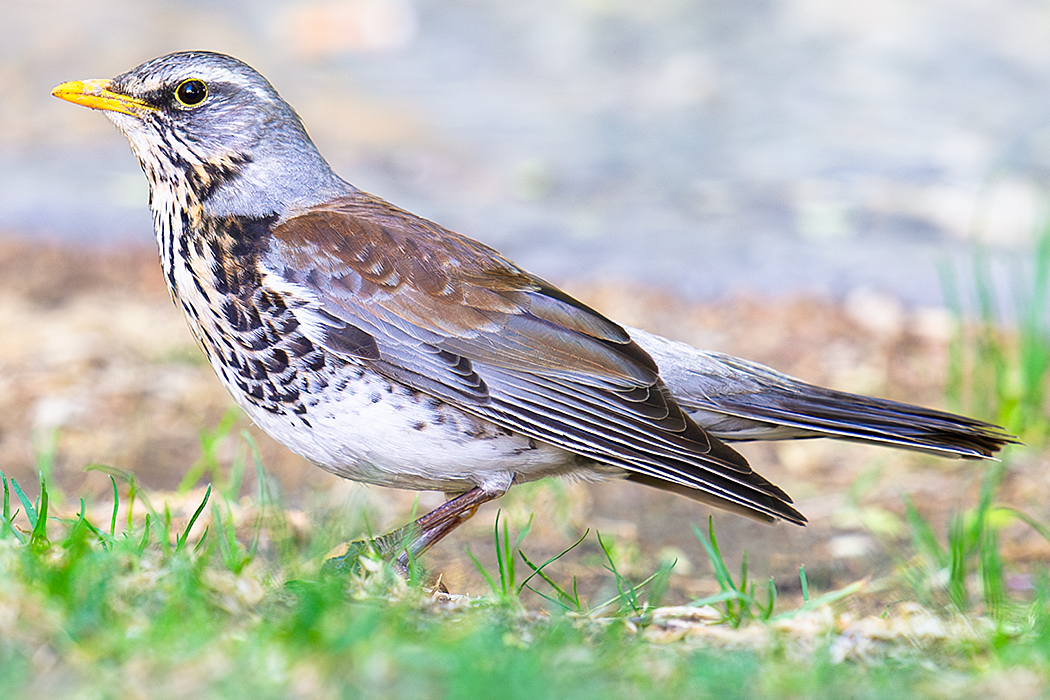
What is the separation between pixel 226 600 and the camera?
3055mm

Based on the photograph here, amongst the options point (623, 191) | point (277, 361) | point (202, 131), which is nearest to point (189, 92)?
point (202, 131)

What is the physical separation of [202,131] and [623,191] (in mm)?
5986

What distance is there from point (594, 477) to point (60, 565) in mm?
1813

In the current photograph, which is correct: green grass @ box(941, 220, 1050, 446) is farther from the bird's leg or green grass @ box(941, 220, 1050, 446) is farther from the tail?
the bird's leg

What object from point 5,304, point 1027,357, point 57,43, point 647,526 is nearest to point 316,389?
point 647,526

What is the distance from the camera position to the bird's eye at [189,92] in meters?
4.04

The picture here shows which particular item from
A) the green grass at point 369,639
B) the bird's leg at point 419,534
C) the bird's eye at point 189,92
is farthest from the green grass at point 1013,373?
the bird's eye at point 189,92

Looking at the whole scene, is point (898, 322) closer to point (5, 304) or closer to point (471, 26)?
point (5, 304)

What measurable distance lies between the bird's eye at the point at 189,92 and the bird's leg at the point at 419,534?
5.17ft

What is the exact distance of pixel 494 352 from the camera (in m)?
3.82

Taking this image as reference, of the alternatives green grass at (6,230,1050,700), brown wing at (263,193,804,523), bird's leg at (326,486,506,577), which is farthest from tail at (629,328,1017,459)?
bird's leg at (326,486,506,577)

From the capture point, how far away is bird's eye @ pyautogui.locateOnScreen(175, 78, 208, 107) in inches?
159

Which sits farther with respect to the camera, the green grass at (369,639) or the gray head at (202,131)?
the gray head at (202,131)

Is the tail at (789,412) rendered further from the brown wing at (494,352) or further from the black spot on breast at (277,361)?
the black spot on breast at (277,361)
